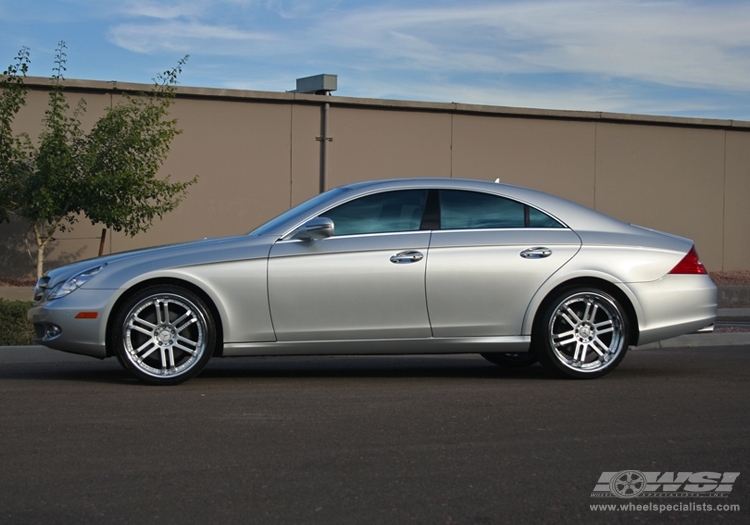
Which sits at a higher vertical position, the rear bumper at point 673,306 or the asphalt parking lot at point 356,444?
the rear bumper at point 673,306

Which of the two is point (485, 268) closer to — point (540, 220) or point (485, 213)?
point (485, 213)

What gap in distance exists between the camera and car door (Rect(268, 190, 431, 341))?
7.18 metres

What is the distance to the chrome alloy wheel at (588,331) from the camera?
7.51m

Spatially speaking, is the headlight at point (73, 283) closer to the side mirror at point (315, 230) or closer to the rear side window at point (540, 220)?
the side mirror at point (315, 230)

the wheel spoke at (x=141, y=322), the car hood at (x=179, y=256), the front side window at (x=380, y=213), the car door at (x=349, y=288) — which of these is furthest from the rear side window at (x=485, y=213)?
the wheel spoke at (x=141, y=322)

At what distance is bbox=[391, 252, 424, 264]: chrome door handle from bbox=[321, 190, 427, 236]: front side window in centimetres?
26

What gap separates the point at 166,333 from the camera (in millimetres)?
7102

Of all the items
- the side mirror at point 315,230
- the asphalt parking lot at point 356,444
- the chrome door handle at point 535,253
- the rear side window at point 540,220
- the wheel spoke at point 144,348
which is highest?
the rear side window at point 540,220

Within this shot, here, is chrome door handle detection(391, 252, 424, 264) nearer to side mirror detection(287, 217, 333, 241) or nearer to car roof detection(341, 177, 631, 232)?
side mirror detection(287, 217, 333, 241)

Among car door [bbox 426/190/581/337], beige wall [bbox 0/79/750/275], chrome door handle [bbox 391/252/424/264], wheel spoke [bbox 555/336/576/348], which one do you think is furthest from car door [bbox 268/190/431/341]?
beige wall [bbox 0/79/750/275]

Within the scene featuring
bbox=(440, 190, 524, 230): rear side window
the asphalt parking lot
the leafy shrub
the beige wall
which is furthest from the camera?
the beige wall

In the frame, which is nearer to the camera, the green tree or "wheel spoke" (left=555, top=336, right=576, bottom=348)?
"wheel spoke" (left=555, top=336, right=576, bottom=348)

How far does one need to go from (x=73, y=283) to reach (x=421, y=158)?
42.0 ft

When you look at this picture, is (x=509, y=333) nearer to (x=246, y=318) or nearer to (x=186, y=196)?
(x=246, y=318)
